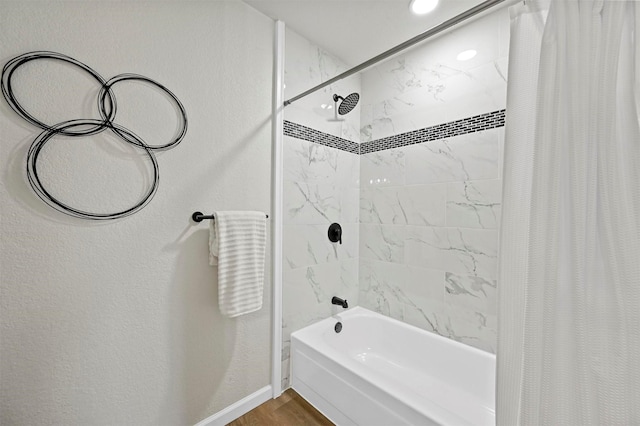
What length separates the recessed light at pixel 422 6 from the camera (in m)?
1.48

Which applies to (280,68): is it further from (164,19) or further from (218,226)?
(218,226)

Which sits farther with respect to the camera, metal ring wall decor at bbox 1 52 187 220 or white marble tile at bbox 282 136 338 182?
white marble tile at bbox 282 136 338 182

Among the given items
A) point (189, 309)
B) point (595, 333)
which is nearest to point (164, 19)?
point (189, 309)

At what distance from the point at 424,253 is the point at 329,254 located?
2.26ft

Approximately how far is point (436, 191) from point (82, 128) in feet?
6.24

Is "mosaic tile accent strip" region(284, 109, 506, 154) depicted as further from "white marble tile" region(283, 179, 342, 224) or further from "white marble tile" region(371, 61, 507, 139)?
"white marble tile" region(283, 179, 342, 224)

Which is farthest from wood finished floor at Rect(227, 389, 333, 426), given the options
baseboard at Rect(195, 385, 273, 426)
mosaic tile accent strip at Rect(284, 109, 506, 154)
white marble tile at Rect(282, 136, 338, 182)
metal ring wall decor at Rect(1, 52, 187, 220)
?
mosaic tile accent strip at Rect(284, 109, 506, 154)

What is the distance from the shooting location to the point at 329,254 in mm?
2055

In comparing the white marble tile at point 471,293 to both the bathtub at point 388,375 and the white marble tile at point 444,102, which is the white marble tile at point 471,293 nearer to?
the bathtub at point 388,375

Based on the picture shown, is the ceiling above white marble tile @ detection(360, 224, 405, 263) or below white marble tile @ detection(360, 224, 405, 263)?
above

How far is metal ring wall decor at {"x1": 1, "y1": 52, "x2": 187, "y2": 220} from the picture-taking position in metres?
0.91

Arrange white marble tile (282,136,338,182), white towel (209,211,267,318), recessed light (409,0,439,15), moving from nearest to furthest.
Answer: white towel (209,211,267,318), recessed light (409,0,439,15), white marble tile (282,136,338,182)

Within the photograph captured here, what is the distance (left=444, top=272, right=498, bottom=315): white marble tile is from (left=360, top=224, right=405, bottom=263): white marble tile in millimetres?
379

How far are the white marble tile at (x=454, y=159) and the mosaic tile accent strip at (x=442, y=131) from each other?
3 cm
